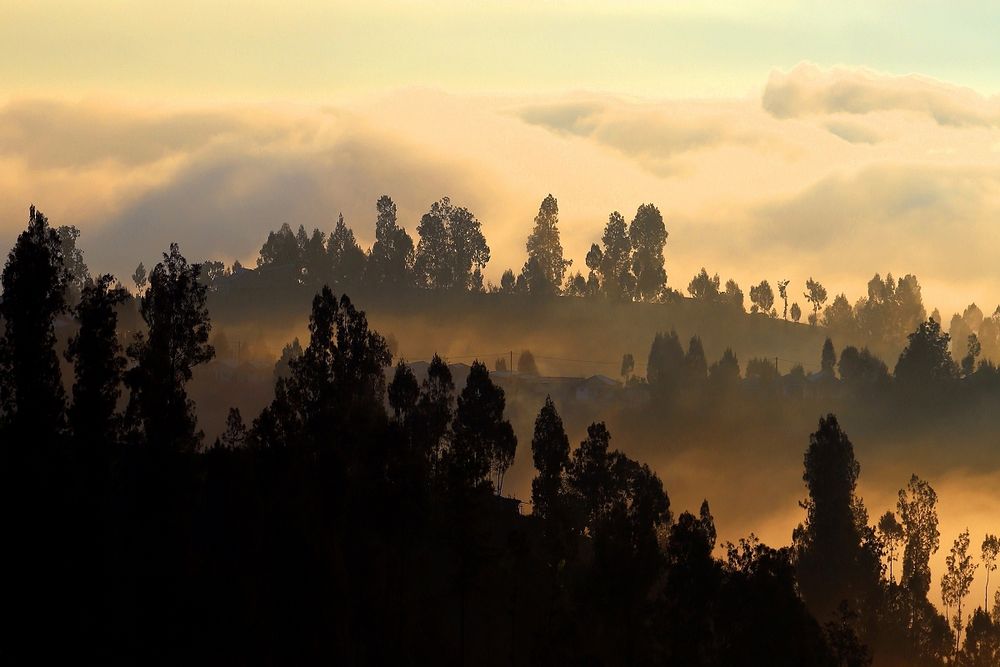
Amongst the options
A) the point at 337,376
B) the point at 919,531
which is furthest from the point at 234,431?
the point at 919,531

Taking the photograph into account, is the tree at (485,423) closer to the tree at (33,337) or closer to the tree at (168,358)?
the tree at (168,358)

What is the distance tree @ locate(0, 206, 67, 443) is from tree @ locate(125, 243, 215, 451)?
5283 millimetres

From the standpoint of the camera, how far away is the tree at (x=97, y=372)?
98.8 metres

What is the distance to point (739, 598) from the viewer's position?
10644 centimetres

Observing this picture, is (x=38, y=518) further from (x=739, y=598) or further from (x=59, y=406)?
(x=739, y=598)

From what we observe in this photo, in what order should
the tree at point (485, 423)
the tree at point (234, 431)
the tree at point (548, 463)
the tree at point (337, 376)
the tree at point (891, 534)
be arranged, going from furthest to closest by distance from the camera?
1. the tree at point (891, 534)
2. the tree at point (485, 423)
3. the tree at point (548, 463)
4. the tree at point (337, 376)
5. the tree at point (234, 431)

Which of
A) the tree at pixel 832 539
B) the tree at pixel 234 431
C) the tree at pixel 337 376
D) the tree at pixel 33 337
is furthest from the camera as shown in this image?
the tree at pixel 832 539

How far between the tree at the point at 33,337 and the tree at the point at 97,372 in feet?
4.55

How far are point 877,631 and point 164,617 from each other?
96.7 metres

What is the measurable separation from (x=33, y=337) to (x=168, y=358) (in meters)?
9.58

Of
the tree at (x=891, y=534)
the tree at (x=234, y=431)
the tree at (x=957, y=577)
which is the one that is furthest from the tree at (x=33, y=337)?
the tree at (x=957, y=577)

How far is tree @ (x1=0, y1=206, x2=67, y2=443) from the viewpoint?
3824 inches

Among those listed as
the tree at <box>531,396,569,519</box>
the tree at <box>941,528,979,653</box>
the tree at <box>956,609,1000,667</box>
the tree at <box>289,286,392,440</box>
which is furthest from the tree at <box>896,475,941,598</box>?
the tree at <box>289,286,392,440</box>

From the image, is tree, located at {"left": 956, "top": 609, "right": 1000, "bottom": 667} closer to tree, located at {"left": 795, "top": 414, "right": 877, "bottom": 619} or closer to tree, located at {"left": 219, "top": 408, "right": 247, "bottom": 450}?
tree, located at {"left": 795, "top": 414, "right": 877, "bottom": 619}
